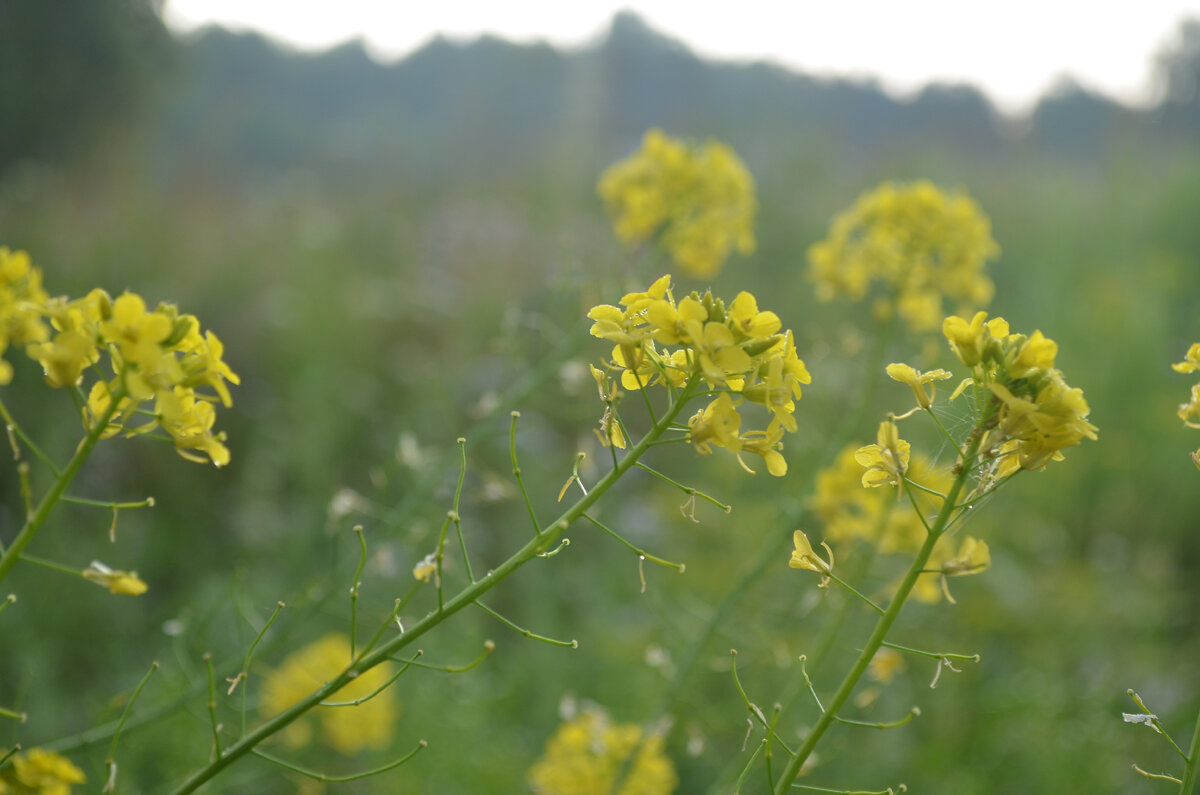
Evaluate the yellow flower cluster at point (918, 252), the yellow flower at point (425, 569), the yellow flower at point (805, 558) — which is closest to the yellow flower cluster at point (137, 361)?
the yellow flower at point (425, 569)

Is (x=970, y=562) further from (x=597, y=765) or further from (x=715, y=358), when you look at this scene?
(x=597, y=765)

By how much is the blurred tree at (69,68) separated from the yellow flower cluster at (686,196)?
24.3 ft

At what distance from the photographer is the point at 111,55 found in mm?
8781

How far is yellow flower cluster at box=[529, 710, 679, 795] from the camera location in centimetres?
242

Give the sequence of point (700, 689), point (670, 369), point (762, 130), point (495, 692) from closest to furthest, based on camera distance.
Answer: point (670, 369) → point (700, 689) → point (495, 692) → point (762, 130)

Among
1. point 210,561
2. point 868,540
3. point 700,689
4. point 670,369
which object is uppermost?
point 670,369

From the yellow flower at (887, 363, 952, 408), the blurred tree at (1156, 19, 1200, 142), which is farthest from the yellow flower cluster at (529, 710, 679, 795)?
the blurred tree at (1156, 19, 1200, 142)

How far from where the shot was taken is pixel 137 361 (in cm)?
121

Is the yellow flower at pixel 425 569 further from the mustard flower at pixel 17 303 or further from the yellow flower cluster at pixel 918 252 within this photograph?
the yellow flower cluster at pixel 918 252

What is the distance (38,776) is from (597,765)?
145 cm

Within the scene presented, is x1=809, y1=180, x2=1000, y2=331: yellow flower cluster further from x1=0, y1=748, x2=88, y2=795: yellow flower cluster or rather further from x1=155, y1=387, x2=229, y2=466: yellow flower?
x1=0, y1=748, x2=88, y2=795: yellow flower cluster

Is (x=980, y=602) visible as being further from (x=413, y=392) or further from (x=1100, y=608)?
(x=413, y=392)

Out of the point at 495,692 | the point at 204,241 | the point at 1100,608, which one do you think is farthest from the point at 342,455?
the point at 1100,608

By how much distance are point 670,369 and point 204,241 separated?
847cm
